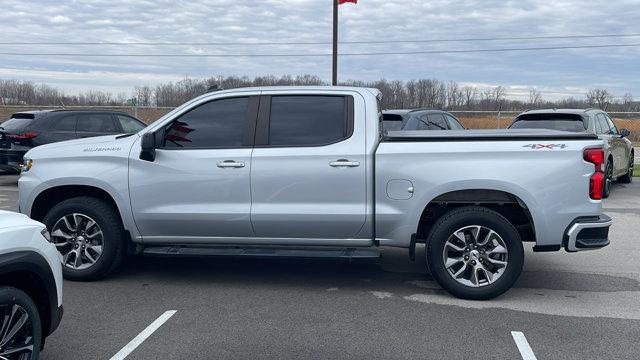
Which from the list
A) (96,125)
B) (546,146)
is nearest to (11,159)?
(96,125)

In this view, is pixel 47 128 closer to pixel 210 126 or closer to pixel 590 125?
pixel 210 126

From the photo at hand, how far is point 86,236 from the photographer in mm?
6082

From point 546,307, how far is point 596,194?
110cm

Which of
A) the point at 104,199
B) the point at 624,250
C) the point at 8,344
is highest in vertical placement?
the point at 104,199

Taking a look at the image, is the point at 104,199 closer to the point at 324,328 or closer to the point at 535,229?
the point at 324,328

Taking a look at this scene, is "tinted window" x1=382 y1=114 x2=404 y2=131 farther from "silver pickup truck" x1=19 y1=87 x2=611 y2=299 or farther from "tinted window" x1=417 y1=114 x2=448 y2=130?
"silver pickup truck" x1=19 y1=87 x2=611 y2=299

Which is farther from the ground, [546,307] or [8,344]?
[8,344]

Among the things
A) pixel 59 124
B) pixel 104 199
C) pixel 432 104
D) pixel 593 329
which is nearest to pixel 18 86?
pixel 432 104

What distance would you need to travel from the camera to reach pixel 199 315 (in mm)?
5191

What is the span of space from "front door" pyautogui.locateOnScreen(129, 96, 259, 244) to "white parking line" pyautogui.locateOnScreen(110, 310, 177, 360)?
3.19 feet

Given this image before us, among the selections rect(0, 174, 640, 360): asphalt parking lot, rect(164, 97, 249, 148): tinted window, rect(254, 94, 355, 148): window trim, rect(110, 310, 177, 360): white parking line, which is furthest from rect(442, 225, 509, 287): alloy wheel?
rect(110, 310, 177, 360): white parking line

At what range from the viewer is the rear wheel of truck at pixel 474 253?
18.0 ft

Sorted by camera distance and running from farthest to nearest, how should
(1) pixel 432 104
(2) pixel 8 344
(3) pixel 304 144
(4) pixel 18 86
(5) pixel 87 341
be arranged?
(4) pixel 18 86 → (1) pixel 432 104 → (3) pixel 304 144 → (5) pixel 87 341 → (2) pixel 8 344

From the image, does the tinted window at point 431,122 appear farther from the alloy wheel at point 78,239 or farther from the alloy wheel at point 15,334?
the alloy wheel at point 15,334
